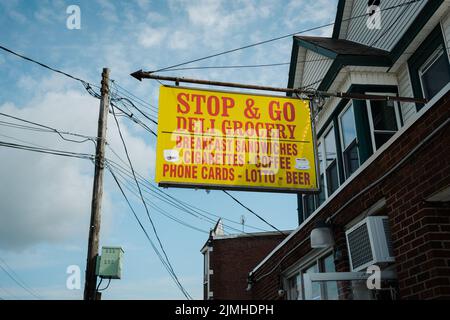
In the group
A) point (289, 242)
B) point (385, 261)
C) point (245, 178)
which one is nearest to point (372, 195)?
point (385, 261)

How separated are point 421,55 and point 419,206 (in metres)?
4.22

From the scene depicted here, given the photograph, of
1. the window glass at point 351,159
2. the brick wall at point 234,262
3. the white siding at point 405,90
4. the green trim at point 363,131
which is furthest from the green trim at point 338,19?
the brick wall at point 234,262

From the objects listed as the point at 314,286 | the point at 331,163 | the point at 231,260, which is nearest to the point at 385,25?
the point at 331,163

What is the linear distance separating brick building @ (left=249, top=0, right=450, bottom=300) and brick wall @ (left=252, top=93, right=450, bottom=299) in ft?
0.04

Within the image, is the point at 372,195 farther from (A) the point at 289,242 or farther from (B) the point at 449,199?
(A) the point at 289,242

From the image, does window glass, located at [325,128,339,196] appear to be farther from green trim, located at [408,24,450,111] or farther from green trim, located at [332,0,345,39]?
green trim, located at [332,0,345,39]

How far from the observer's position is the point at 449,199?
5098 millimetres

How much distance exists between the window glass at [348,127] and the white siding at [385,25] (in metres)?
1.56

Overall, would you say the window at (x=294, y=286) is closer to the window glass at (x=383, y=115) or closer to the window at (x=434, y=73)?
the window glass at (x=383, y=115)

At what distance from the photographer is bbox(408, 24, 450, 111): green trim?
25.8ft

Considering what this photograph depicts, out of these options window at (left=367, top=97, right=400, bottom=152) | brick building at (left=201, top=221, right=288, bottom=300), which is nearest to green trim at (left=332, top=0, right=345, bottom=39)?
window at (left=367, top=97, right=400, bottom=152)
